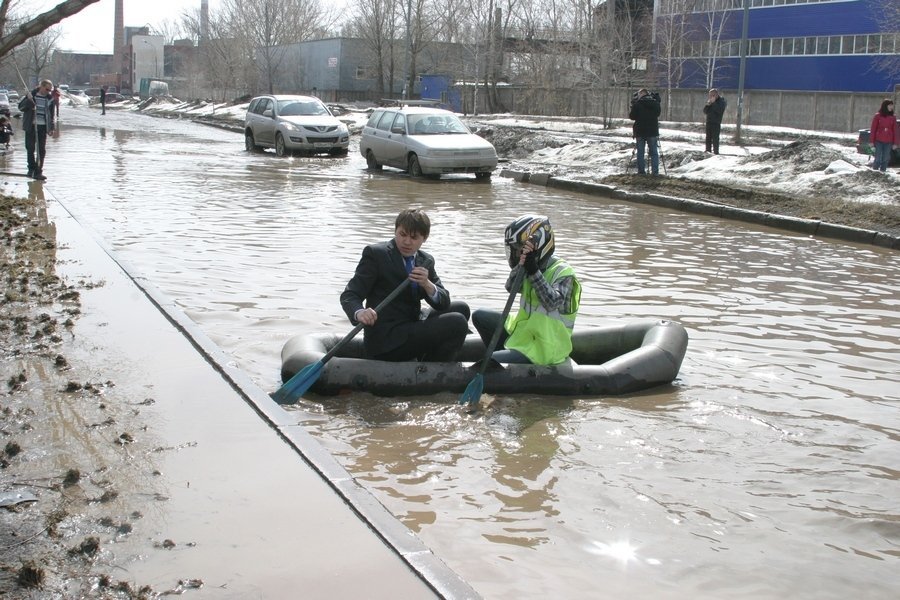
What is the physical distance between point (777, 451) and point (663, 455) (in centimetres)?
65

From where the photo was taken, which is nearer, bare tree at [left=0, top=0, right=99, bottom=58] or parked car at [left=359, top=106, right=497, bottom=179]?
bare tree at [left=0, top=0, right=99, bottom=58]

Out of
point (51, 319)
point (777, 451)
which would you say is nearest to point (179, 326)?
point (51, 319)

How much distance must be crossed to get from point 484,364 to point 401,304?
66 cm

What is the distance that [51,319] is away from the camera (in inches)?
308

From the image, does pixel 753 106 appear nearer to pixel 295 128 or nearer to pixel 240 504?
pixel 295 128

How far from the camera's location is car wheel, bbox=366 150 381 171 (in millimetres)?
24859

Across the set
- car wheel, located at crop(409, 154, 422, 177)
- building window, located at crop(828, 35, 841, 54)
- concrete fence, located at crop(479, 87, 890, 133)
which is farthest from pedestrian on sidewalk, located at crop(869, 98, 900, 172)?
building window, located at crop(828, 35, 841, 54)

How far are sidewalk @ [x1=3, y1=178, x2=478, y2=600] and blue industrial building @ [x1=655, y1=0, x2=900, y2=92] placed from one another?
47.5 meters

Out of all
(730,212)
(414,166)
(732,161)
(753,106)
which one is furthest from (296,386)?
(753,106)

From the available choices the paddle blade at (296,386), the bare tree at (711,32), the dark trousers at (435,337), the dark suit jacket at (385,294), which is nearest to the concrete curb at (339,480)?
the paddle blade at (296,386)

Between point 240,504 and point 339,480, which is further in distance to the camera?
point 339,480

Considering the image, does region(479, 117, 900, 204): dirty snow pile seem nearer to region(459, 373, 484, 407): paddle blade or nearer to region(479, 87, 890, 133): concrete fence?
region(479, 87, 890, 133): concrete fence

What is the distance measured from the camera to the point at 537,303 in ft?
22.5

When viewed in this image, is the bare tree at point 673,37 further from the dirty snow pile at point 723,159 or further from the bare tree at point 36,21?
the bare tree at point 36,21
